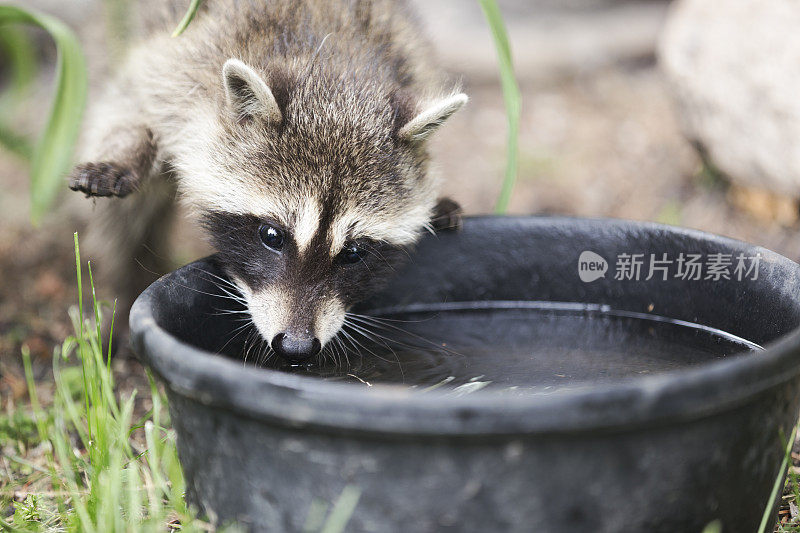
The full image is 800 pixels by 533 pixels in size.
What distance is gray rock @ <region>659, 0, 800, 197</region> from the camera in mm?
4383

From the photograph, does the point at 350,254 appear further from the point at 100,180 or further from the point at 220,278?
the point at 100,180

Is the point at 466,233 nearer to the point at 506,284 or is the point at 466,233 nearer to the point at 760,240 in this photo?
the point at 506,284

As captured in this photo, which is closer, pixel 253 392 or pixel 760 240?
pixel 253 392

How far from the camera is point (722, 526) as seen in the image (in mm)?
1946

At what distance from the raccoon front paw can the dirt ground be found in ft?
4.03

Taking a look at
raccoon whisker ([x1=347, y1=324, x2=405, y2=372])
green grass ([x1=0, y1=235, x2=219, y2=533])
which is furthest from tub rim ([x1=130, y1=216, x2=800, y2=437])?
raccoon whisker ([x1=347, y1=324, x2=405, y2=372])

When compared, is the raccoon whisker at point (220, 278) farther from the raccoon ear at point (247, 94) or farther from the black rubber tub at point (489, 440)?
the raccoon ear at point (247, 94)

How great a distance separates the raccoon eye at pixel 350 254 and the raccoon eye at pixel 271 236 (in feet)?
0.70

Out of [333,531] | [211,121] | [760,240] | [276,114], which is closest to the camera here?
[333,531]

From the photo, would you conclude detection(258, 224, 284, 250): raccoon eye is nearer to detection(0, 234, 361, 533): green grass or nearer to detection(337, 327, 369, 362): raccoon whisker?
detection(337, 327, 369, 362): raccoon whisker

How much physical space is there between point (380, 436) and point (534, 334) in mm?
1584

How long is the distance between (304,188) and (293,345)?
52 cm

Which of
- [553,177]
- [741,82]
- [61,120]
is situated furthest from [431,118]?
[553,177]

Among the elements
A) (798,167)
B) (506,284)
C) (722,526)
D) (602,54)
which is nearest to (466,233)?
(506,284)
